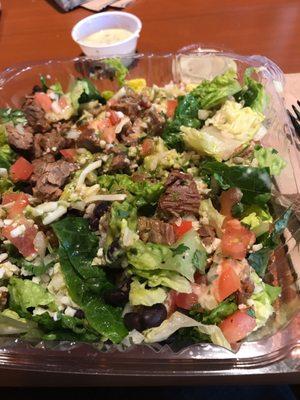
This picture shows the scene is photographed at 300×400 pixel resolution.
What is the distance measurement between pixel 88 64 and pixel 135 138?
632mm

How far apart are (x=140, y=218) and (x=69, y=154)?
0.47 m

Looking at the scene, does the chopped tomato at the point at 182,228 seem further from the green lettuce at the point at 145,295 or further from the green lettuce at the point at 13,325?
the green lettuce at the point at 13,325

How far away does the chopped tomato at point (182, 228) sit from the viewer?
1461 mm

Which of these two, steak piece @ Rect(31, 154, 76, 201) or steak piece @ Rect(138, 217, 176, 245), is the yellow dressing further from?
steak piece @ Rect(138, 217, 176, 245)

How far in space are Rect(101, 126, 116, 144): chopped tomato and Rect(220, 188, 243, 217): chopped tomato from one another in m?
0.53

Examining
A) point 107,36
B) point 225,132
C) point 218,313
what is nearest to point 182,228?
point 218,313

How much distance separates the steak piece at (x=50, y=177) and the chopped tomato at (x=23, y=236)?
0.43ft

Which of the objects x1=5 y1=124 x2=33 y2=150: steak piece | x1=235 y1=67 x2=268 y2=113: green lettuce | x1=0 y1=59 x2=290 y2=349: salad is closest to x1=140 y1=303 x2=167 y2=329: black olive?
x1=0 y1=59 x2=290 y2=349: salad

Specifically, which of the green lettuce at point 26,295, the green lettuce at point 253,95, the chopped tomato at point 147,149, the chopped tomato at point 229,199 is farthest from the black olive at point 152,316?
the green lettuce at point 253,95

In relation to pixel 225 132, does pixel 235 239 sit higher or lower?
lower

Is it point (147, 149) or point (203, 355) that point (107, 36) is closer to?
point (147, 149)

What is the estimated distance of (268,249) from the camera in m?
1.48

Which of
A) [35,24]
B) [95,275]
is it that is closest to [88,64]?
[35,24]

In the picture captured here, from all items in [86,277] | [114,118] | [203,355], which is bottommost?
[203,355]
